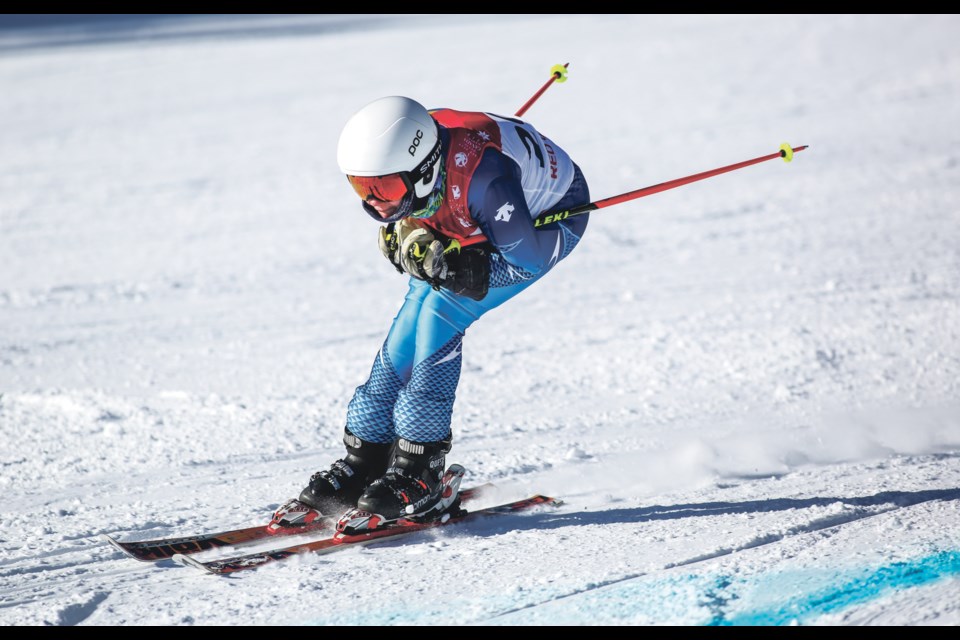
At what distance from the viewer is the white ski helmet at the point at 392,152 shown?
3.32 meters

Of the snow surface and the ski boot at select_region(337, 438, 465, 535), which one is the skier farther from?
the snow surface

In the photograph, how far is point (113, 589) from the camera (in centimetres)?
330

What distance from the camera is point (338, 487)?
379 centimetres

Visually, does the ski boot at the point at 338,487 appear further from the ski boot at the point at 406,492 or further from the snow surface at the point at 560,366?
the snow surface at the point at 560,366

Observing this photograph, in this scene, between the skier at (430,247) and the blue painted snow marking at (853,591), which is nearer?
the blue painted snow marking at (853,591)

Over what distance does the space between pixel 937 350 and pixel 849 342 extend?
0.46 metres

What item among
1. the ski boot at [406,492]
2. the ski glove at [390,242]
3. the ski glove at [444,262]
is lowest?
the ski boot at [406,492]

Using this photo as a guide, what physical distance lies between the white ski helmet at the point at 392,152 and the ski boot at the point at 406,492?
89cm

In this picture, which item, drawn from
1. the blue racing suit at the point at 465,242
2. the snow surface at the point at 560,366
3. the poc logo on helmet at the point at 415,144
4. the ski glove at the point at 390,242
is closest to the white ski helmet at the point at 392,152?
the poc logo on helmet at the point at 415,144

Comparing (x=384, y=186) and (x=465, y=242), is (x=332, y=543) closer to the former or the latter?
(x=465, y=242)

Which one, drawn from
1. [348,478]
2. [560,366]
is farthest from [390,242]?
[560,366]

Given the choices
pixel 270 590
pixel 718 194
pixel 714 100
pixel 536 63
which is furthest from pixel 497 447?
pixel 536 63

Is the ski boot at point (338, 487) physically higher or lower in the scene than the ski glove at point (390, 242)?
lower

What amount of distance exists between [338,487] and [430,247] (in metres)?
1.04
